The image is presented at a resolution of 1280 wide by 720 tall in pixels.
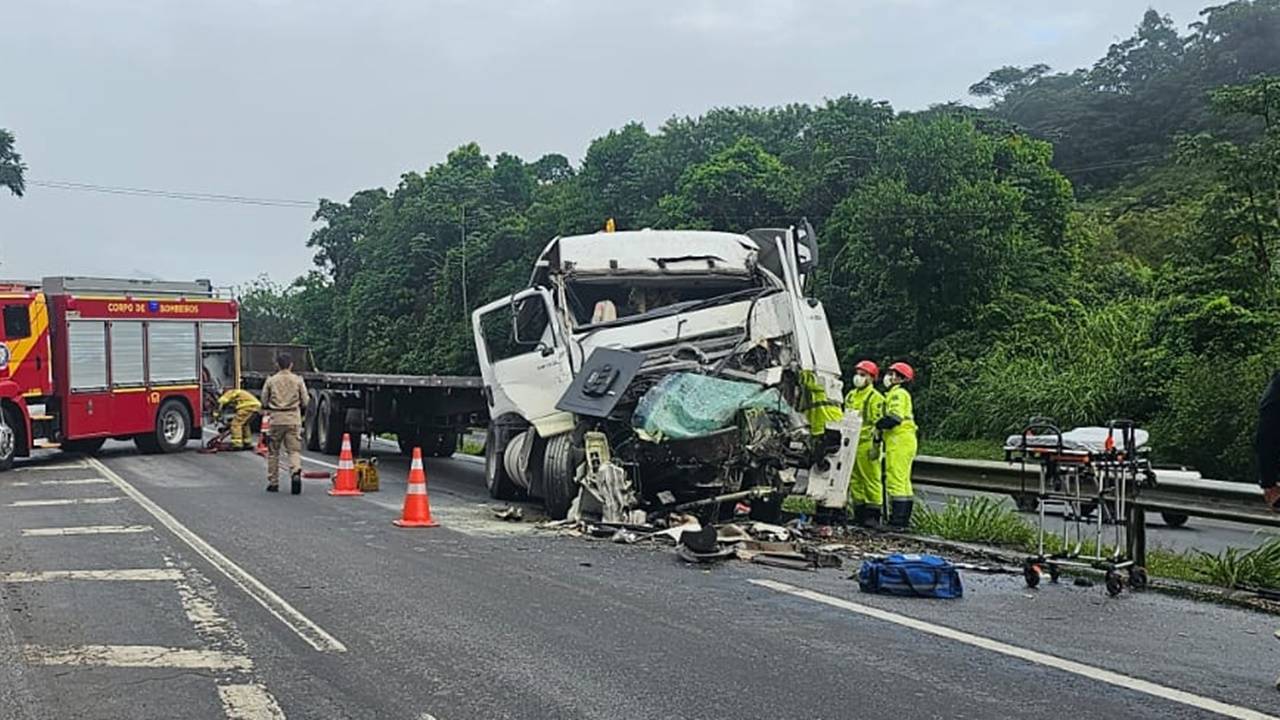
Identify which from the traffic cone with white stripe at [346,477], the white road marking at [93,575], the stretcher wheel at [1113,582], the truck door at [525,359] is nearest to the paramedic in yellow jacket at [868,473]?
the truck door at [525,359]

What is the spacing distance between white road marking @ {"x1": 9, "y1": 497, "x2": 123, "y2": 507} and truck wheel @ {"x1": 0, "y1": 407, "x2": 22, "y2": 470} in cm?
440

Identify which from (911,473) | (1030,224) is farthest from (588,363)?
(1030,224)

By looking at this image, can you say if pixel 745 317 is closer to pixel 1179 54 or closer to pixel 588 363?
pixel 588 363

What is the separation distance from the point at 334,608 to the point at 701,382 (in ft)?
14.6

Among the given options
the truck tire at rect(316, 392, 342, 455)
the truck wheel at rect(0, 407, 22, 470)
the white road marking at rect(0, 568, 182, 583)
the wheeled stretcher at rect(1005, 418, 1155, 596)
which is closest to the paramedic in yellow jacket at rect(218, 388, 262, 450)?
the truck tire at rect(316, 392, 342, 455)

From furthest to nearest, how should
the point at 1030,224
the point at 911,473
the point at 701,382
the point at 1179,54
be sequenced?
the point at 1179,54, the point at 1030,224, the point at 911,473, the point at 701,382

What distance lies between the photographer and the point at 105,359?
800 inches

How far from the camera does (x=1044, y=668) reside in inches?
242

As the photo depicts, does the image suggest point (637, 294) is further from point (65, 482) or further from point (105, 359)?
point (105, 359)

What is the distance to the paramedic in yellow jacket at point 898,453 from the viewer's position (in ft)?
37.7

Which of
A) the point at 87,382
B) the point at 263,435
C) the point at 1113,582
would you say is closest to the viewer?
the point at 1113,582

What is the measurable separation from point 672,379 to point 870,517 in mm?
2290

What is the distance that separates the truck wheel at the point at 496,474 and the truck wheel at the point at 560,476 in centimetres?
198

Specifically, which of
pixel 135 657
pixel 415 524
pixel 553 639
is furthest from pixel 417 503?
pixel 135 657
